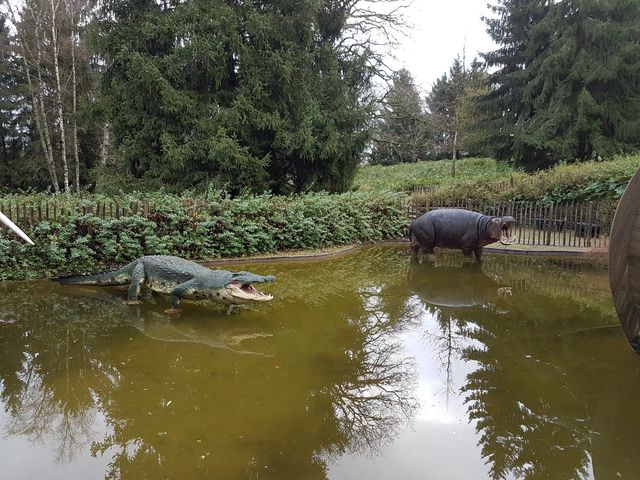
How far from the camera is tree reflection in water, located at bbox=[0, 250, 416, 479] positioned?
2963 mm

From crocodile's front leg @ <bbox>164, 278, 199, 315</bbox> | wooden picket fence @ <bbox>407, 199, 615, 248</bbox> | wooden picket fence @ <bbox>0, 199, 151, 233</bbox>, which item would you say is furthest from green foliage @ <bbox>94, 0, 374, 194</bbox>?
crocodile's front leg @ <bbox>164, 278, 199, 315</bbox>

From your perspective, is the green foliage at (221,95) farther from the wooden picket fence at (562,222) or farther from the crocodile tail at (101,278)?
the crocodile tail at (101,278)

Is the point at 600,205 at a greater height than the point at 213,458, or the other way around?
the point at 600,205

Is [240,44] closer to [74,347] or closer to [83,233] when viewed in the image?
[83,233]

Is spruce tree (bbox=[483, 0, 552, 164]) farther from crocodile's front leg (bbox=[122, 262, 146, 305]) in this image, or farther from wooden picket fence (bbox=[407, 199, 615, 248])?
crocodile's front leg (bbox=[122, 262, 146, 305])

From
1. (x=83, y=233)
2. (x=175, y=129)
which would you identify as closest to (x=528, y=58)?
(x=175, y=129)

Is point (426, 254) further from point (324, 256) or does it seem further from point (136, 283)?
point (136, 283)

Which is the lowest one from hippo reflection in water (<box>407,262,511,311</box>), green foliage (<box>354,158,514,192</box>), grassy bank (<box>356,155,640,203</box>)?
hippo reflection in water (<box>407,262,511,311</box>)

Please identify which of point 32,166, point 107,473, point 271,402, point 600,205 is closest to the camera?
point 107,473

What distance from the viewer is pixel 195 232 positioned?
29.9ft

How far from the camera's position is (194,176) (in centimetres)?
1401

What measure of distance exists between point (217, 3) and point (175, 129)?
4.20m

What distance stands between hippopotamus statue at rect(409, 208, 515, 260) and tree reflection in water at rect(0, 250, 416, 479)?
3476 millimetres

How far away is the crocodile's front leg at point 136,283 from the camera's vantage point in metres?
6.30
